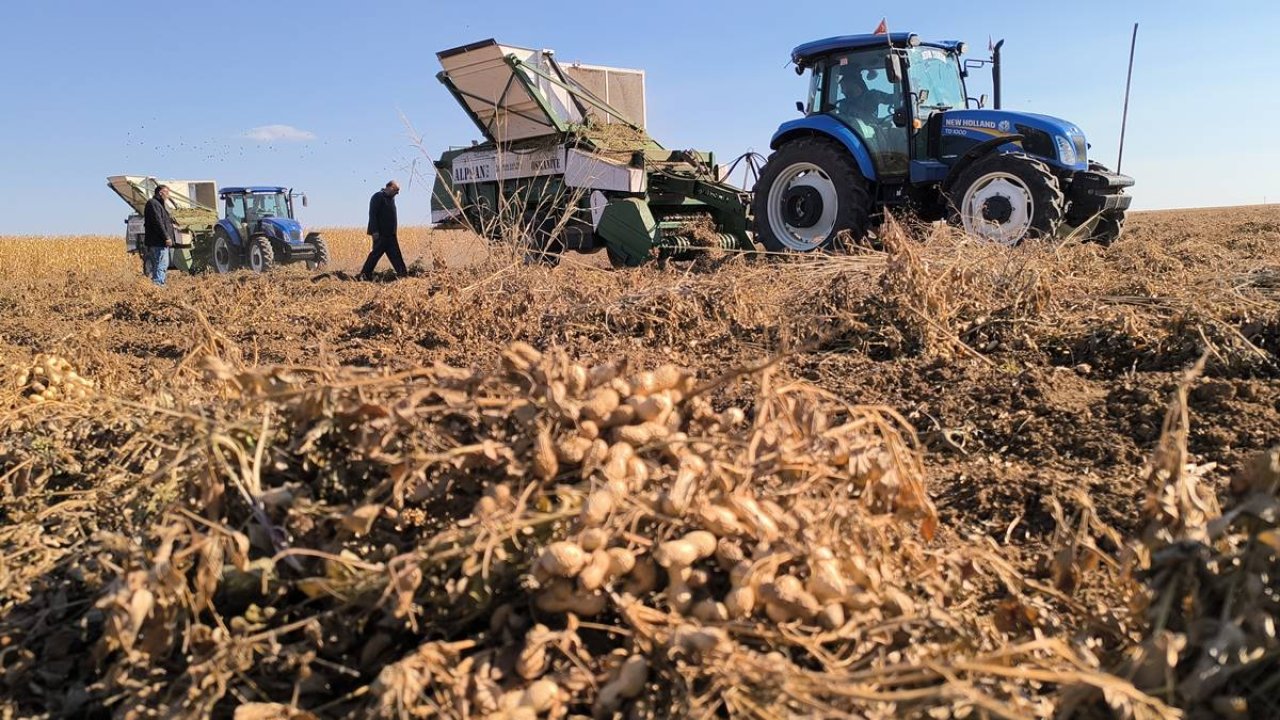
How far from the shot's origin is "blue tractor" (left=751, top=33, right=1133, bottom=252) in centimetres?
780

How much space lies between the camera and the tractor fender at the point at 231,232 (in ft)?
55.6

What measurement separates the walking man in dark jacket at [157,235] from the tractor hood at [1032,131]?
1003cm

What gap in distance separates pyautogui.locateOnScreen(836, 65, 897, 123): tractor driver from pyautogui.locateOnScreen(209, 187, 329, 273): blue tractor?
1097 cm

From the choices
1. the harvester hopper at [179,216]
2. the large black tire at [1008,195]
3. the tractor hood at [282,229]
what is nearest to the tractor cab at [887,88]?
the large black tire at [1008,195]

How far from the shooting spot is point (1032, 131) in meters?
8.06

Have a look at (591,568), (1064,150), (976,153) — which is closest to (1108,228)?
(1064,150)

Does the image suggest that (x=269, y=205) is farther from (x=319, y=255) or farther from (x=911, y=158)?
(x=911, y=158)

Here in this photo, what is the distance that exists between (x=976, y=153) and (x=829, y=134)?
1508 millimetres

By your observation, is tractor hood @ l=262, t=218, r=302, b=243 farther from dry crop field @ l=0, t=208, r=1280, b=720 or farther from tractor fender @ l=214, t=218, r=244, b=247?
dry crop field @ l=0, t=208, r=1280, b=720

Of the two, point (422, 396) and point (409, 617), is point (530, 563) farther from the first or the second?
point (422, 396)

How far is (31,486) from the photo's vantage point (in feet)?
9.12

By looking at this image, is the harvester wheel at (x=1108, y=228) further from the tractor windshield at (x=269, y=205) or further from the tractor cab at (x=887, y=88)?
the tractor windshield at (x=269, y=205)

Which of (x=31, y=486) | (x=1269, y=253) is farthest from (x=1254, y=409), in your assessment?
(x=1269, y=253)

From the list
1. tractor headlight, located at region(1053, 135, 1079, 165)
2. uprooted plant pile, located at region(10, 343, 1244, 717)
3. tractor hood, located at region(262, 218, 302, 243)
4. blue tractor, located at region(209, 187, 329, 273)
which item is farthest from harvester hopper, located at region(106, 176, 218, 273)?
uprooted plant pile, located at region(10, 343, 1244, 717)
